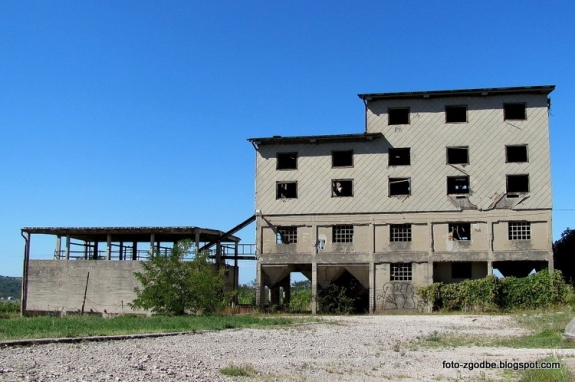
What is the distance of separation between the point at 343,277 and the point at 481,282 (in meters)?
9.18

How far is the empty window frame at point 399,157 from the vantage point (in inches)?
1704

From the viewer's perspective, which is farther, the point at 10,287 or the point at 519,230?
the point at 10,287

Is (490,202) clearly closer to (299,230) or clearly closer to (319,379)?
(299,230)

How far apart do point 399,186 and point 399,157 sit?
2072 mm

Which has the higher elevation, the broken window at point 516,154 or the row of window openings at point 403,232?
the broken window at point 516,154

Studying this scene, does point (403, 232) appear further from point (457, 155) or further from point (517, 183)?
point (517, 183)

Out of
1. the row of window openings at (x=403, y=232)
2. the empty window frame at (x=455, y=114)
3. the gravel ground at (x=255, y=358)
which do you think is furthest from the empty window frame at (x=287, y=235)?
the gravel ground at (x=255, y=358)

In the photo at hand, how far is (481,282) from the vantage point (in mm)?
39625

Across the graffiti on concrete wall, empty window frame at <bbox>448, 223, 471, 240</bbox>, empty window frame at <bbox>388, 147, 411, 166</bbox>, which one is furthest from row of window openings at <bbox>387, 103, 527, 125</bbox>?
the graffiti on concrete wall

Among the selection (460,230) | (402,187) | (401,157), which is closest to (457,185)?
(460,230)

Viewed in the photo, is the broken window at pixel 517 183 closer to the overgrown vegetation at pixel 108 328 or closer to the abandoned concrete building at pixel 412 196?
the abandoned concrete building at pixel 412 196

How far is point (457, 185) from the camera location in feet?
140

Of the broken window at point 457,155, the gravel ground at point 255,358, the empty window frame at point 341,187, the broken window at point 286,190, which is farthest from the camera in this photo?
the broken window at point 286,190

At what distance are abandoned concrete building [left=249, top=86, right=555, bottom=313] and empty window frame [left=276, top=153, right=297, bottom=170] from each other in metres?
0.16
